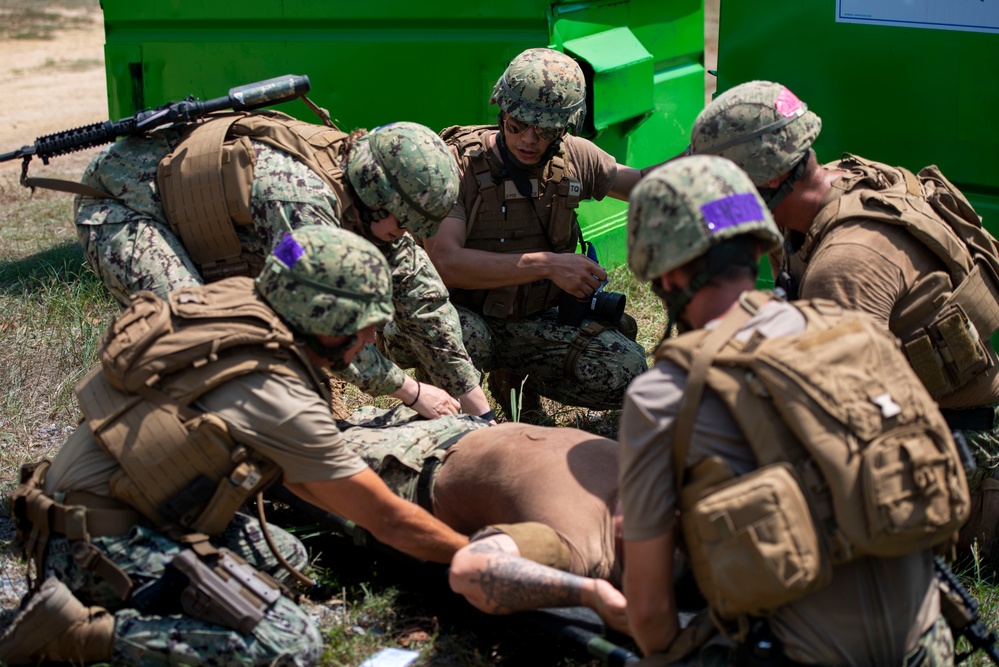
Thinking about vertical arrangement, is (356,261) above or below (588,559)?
above

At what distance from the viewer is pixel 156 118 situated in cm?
397

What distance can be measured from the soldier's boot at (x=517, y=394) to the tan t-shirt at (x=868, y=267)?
191 cm

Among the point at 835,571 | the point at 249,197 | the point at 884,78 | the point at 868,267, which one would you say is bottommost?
the point at 835,571

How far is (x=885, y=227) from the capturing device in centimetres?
332

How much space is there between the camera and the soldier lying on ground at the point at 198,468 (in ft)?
9.53

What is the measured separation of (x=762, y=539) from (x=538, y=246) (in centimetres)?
286

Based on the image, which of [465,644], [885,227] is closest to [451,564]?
[465,644]

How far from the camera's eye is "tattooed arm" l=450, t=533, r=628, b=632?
2959 mm

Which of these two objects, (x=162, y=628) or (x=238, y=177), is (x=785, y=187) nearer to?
(x=238, y=177)

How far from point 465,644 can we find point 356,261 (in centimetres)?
120

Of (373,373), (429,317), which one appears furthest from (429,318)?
(373,373)

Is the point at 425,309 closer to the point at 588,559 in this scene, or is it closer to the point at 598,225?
the point at 588,559

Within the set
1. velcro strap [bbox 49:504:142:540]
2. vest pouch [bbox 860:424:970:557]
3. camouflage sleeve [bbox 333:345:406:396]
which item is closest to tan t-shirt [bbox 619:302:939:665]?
vest pouch [bbox 860:424:970:557]

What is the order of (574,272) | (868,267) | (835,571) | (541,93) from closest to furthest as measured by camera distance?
(835,571) < (868,267) < (541,93) < (574,272)
